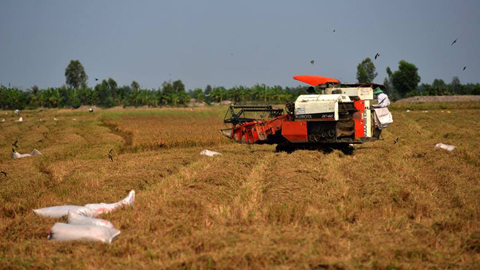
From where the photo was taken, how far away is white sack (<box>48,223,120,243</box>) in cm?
661

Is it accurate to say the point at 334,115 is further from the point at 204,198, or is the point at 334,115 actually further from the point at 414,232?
the point at 414,232

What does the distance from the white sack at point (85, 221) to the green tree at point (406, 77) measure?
10311 cm

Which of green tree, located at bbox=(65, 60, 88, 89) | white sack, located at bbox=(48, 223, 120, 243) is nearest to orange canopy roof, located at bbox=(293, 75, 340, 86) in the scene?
white sack, located at bbox=(48, 223, 120, 243)

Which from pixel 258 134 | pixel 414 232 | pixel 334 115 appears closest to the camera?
pixel 414 232

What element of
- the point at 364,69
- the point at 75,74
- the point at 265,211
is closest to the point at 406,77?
the point at 364,69

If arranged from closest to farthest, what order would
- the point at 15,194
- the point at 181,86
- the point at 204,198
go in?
the point at 204,198
the point at 15,194
the point at 181,86

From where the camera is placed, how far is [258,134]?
51.5 ft

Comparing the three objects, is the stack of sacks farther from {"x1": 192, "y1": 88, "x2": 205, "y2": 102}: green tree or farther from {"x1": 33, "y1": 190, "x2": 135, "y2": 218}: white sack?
{"x1": 192, "y1": 88, "x2": 205, "y2": 102}: green tree

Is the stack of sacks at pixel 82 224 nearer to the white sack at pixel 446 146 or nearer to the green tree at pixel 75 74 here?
the white sack at pixel 446 146

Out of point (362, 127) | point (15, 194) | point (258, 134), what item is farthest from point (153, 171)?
point (362, 127)

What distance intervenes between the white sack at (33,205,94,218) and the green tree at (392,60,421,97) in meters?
103

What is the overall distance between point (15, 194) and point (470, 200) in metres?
8.69

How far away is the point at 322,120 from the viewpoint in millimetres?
14219

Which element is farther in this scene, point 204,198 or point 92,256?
point 204,198
